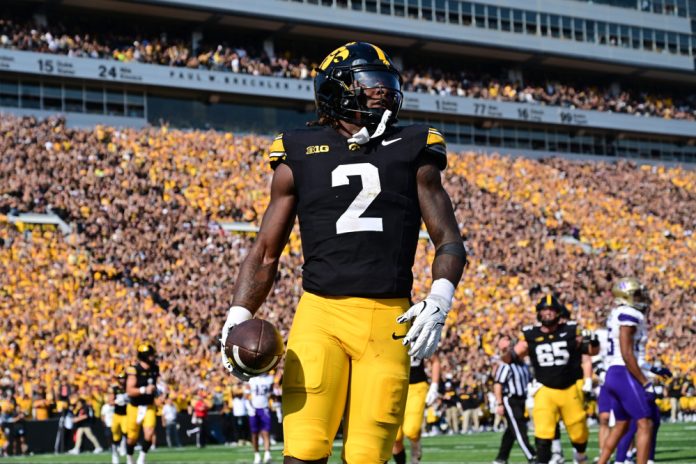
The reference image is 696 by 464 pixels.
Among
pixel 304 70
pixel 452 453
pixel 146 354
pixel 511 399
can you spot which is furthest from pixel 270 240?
pixel 304 70

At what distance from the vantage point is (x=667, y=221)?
3884 cm

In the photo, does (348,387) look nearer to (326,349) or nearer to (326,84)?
(326,349)

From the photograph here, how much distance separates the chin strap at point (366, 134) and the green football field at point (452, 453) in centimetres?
874

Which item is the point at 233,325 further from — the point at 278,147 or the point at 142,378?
the point at 142,378

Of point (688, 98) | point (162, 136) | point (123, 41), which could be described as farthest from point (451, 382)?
point (688, 98)

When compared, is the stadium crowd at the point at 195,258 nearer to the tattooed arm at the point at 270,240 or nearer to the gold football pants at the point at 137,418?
the gold football pants at the point at 137,418

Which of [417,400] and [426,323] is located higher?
[426,323]

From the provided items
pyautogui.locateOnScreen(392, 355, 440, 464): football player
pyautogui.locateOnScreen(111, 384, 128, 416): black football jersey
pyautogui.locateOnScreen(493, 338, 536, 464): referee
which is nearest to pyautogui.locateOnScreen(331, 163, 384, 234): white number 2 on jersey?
pyautogui.locateOnScreen(392, 355, 440, 464): football player

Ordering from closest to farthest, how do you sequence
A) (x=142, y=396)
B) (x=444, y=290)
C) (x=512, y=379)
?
(x=444, y=290)
(x=512, y=379)
(x=142, y=396)

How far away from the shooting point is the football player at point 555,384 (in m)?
10.7

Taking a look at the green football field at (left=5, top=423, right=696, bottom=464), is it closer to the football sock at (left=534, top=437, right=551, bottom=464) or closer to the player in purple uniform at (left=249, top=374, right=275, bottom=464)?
the player in purple uniform at (left=249, top=374, right=275, bottom=464)

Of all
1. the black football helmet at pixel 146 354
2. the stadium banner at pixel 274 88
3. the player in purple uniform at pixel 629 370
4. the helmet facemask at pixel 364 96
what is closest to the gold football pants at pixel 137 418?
the black football helmet at pixel 146 354

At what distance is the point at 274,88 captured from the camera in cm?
4028

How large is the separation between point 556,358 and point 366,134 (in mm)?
6714
